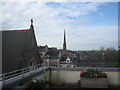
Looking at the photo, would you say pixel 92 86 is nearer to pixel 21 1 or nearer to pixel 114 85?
pixel 114 85

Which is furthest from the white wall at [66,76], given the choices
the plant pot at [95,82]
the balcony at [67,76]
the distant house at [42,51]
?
the distant house at [42,51]

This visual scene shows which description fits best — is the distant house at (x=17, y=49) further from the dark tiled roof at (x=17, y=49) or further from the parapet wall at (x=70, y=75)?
the parapet wall at (x=70, y=75)

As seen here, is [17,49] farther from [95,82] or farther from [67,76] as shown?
[95,82]

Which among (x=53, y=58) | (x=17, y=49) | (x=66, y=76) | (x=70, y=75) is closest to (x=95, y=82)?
(x=70, y=75)

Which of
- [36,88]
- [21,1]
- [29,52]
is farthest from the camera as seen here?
[29,52]

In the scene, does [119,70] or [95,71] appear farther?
[119,70]

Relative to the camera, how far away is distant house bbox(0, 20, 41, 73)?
620 cm

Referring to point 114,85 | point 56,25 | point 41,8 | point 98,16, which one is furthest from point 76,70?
point 56,25

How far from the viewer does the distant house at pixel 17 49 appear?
20.3 ft

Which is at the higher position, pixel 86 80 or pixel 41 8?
pixel 41 8

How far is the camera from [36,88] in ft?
8.47

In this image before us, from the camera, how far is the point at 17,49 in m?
7.37

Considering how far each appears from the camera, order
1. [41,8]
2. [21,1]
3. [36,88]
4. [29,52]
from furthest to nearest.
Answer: [29,52] < [41,8] < [21,1] < [36,88]

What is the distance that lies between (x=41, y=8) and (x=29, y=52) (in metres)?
4.52
